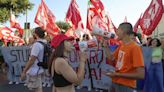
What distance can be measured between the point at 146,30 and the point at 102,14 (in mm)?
2954

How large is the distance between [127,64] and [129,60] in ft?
0.20

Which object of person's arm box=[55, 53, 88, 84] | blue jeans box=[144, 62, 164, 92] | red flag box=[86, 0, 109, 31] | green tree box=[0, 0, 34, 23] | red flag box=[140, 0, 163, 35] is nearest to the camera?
person's arm box=[55, 53, 88, 84]

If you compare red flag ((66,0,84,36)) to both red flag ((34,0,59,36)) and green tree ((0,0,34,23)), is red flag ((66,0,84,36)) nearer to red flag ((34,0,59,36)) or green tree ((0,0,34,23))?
red flag ((34,0,59,36))

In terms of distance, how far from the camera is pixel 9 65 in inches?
531

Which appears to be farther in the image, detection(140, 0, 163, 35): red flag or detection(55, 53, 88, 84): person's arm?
detection(140, 0, 163, 35): red flag

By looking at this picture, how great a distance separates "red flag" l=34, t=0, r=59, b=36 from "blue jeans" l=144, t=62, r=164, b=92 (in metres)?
9.47

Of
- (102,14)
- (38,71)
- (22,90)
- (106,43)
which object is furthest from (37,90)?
(102,14)

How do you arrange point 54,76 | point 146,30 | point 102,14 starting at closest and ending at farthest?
point 54,76 < point 146,30 < point 102,14

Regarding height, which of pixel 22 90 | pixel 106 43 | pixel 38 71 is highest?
pixel 106 43

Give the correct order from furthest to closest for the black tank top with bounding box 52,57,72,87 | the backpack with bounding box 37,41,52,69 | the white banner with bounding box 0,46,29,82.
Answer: the white banner with bounding box 0,46,29,82 → the backpack with bounding box 37,41,52,69 → the black tank top with bounding box 52,57,72,87

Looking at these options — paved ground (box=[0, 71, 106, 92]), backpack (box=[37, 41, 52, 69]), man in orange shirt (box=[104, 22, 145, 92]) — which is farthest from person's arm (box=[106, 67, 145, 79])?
paved ground (box=[0, 71, 106, 92])

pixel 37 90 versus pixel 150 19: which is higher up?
pixel 150 19

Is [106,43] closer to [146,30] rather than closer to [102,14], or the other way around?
[146,30]

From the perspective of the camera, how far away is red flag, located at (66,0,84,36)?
18.0m
